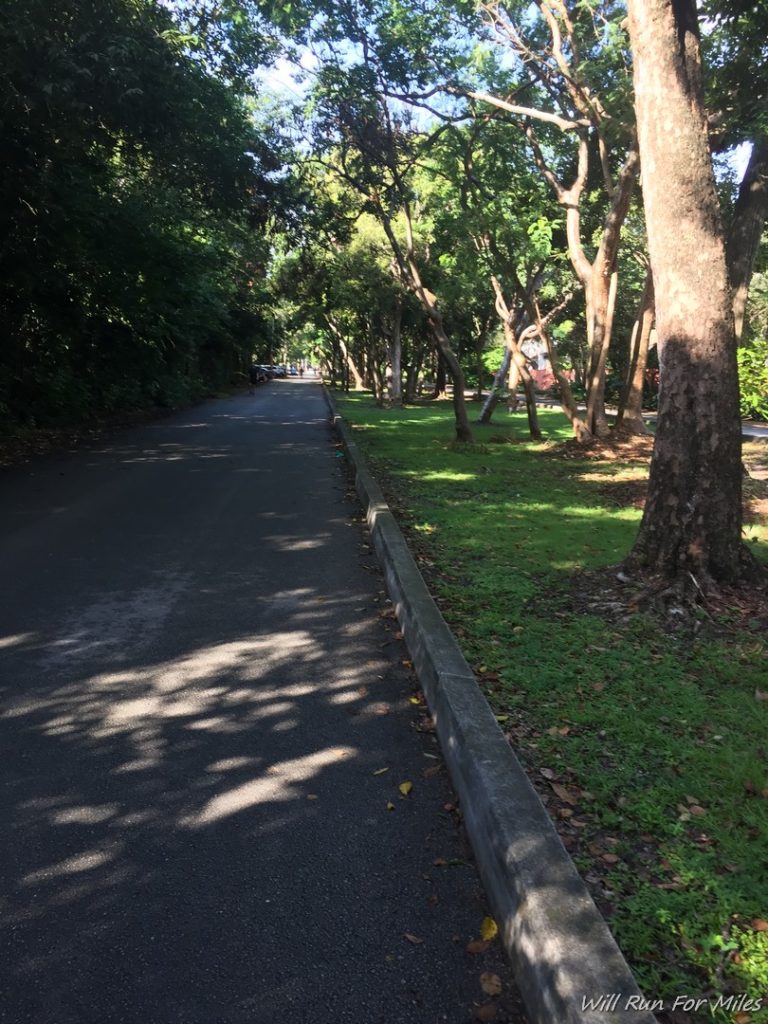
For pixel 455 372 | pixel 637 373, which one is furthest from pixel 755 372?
pixel 455 372

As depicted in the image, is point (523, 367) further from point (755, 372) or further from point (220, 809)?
point (220, 809)

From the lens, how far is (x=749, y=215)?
1156cm

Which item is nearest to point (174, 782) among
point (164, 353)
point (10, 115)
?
point (10, 115)

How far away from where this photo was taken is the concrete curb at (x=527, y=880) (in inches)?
81.4

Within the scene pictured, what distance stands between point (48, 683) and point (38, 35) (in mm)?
8744

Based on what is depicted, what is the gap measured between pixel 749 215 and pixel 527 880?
11730mm

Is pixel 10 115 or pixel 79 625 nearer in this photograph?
pixel 79 625

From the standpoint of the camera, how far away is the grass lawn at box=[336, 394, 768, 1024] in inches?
96.5

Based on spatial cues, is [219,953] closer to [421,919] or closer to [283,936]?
[283,936]

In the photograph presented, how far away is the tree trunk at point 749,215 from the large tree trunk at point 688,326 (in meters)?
6.42

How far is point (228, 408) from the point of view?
31.4 meters

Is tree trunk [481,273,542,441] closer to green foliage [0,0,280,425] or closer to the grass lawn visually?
green foliage [0,0,280,425]

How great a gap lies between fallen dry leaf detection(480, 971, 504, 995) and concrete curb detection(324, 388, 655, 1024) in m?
0.07

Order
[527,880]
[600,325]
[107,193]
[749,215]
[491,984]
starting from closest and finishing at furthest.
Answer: [491,984] < [527,880] < [749,215] < [600,325] < [107,193]
